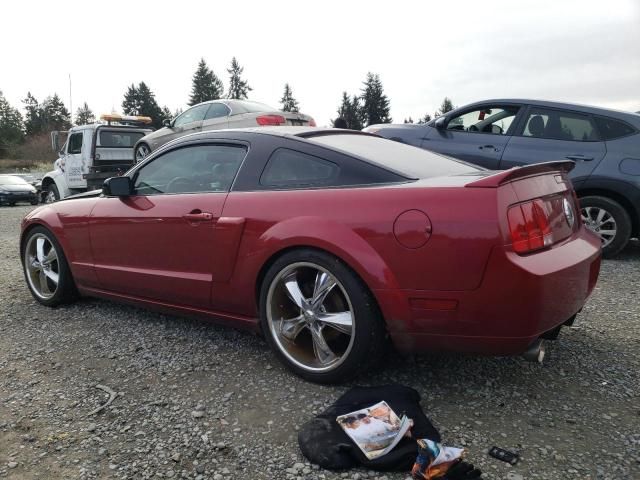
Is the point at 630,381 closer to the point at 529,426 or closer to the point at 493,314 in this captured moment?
the point at 529,426

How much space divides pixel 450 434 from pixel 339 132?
6.44 feet

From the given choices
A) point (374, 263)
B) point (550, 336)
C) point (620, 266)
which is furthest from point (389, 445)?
point (620, 266)

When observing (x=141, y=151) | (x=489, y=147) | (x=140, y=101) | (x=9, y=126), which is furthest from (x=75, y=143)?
(x=140, y=101)

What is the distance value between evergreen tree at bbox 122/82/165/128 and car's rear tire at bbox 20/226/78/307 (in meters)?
73.9

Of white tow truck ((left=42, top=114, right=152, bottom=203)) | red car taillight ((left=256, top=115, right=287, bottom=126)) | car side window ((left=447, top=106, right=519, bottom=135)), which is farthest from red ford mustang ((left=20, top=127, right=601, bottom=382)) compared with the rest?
white tow truck ((left=42, top=114, right=152, bottom=203))

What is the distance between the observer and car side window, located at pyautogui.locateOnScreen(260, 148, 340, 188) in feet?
8.96

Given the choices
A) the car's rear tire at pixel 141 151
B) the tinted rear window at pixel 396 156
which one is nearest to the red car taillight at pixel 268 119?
the car's rear tire at pixel 141 151

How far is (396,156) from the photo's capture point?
9.64ft

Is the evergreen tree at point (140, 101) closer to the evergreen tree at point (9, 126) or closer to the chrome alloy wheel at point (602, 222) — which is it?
the evergreen tree at point (9, 126)

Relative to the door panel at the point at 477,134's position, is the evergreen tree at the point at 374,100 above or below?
above

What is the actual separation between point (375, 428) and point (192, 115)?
939 cm

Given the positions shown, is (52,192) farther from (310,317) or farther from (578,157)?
(310,317)

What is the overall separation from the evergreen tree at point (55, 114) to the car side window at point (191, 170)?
7707 cm

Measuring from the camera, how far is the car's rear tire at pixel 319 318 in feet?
8.09
